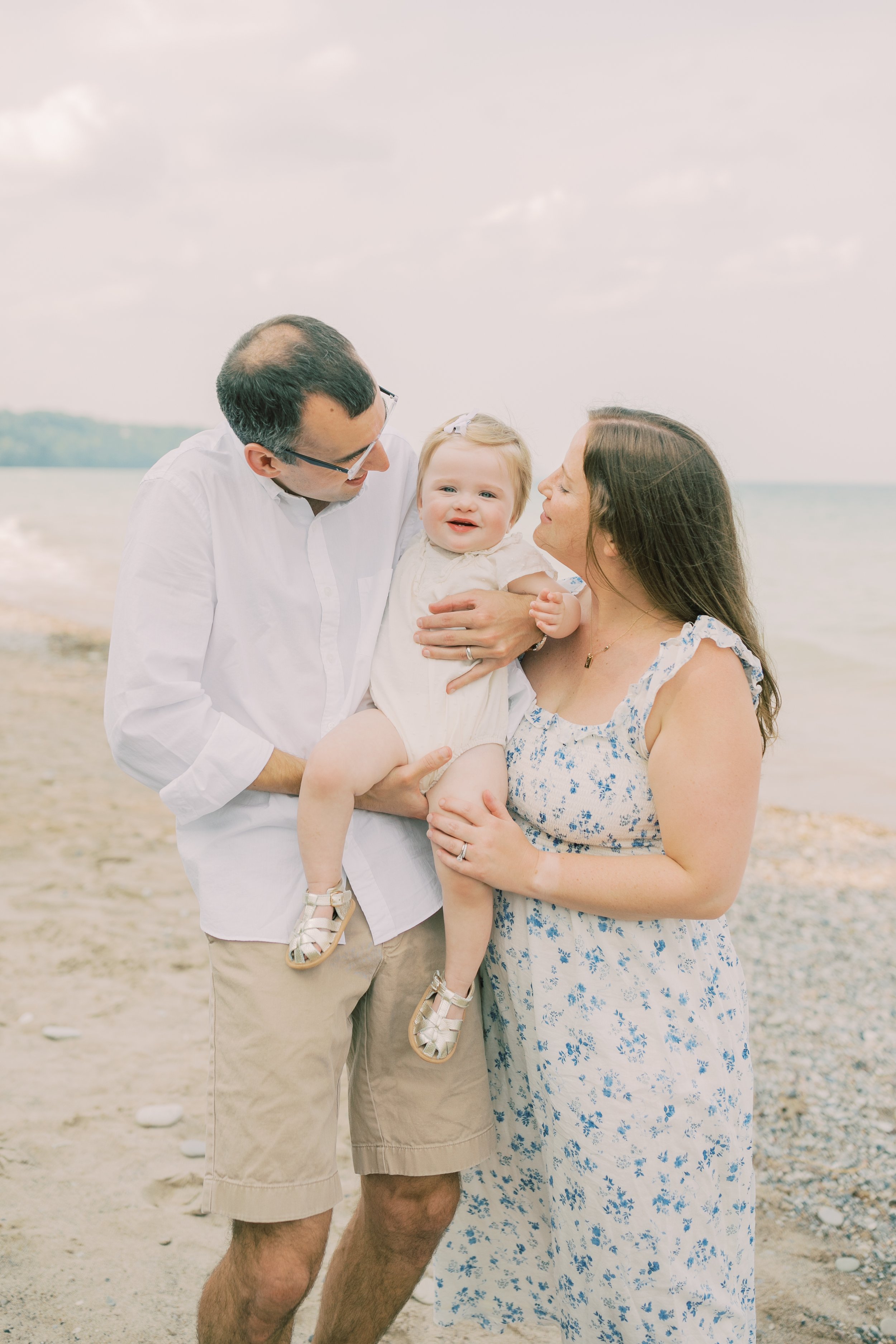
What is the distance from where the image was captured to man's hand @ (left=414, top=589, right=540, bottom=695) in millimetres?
2438

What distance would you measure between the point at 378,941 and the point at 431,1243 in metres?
0.77

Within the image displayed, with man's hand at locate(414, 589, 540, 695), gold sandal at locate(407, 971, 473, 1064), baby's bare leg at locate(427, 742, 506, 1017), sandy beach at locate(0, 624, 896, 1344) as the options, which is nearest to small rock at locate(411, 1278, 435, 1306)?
sandy beach at locate(0, 624, 896, 1344)

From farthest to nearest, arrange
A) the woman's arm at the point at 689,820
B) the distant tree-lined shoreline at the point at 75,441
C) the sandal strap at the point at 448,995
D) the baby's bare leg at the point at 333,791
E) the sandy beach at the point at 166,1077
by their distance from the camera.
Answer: the distant tree-lined shoreline at the point at 75,441
the sandy beach at the point at 166,1077
the sandal strap at the point at 448,995
the baby's bare leg at the point at 333,791
the woman's arm at the point at 689,820

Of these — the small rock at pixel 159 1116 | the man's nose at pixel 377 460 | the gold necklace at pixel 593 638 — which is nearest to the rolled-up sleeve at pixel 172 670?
the man's nose at pixel 377 460

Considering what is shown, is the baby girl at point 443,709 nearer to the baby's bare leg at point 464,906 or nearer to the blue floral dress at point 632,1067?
the baby's bare leg at point 464,906

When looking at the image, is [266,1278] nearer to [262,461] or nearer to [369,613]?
[369,613]

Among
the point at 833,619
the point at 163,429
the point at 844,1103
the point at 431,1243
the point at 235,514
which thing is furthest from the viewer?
the point at 163,429

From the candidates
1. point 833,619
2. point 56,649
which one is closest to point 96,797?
point 56,649

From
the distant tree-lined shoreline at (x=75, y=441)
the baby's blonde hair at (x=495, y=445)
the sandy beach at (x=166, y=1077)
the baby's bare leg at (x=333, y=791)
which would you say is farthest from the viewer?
the distant tree-lined shoreline at (x=75, y=441)

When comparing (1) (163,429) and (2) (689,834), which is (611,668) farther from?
(1) (163,429)

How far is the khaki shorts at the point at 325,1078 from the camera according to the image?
220 centimetres

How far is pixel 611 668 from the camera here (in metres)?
2.38

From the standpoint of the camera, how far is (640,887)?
2.16 metres

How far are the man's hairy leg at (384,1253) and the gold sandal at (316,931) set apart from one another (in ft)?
2.10
